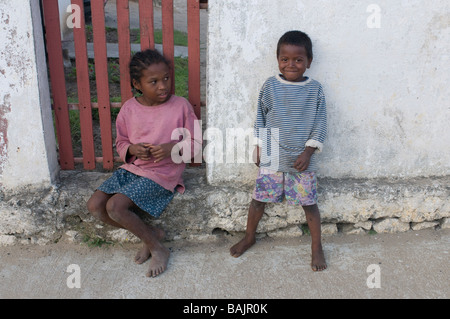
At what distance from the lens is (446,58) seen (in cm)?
265

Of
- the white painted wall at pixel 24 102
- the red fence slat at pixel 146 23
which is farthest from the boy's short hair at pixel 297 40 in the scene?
the white painted wall at pixel 24 102

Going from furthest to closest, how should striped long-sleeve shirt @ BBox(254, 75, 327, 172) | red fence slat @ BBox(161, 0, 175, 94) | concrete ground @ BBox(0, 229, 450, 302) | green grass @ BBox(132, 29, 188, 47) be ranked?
green grass @ BBox(132, 29, 188, 47) < red fence slat @ BBox(161, 0, 175, 94) < striped long-sleeve shirt @ BBox(254, 75, 327, 172) < concrete ground @ BBox(0, 229, 450, 302)

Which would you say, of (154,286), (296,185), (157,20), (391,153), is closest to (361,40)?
(391,153)

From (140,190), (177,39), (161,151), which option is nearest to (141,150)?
(161,151)

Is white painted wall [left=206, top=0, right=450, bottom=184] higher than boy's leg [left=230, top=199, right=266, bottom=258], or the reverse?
white painted wall [left=206, top=0, right=450, bottom=184]

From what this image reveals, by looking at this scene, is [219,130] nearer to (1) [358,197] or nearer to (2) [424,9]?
(1) [358,197]

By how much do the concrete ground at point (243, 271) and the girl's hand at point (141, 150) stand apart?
66 centimetres

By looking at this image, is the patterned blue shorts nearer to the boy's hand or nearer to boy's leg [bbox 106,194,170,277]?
boy's leg [bbox 106,194,170,277]

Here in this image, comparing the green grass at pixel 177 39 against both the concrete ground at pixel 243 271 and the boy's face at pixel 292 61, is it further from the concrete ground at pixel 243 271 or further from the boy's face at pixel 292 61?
the concrete ground at pixel 243 271

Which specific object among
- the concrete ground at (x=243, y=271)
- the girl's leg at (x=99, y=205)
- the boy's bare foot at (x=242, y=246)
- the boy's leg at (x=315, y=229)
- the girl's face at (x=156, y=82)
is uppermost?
the girl's face at (x=156, y=82)

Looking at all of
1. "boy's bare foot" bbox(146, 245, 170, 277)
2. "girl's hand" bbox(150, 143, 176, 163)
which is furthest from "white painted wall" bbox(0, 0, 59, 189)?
"boy's bare foot" bbox(146, 245, 170, 277)

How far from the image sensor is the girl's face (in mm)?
2420

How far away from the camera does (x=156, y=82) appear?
96.0 inches

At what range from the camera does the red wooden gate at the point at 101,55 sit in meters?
2.53
